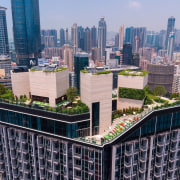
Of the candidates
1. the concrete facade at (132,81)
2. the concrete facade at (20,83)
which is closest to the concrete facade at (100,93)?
the concrete facade at (132,81)

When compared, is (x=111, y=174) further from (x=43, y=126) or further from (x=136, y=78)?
(x=136, y=78)

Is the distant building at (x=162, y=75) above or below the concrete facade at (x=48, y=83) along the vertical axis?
below

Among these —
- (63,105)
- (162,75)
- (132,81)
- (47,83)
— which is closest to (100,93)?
(63,105)

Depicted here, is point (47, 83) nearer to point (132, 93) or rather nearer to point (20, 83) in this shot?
point (20, 83)

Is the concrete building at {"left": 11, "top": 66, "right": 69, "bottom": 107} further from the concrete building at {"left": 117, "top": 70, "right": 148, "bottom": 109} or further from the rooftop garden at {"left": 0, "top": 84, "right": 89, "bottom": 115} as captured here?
the concrete building at {"left": 117, "top": 70, "right": 148, "bottom": 109}

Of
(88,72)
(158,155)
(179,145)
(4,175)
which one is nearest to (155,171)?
(158,155)

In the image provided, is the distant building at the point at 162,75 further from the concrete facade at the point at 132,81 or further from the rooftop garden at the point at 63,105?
the rooftop garden at the point at 63,105

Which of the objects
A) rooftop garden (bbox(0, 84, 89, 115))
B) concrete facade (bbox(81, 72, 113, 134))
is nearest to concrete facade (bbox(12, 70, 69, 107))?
rooftop garden (bbox(0, 84, 89, 115))
